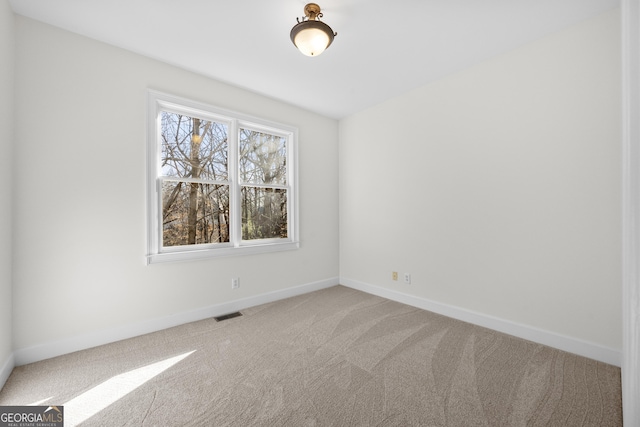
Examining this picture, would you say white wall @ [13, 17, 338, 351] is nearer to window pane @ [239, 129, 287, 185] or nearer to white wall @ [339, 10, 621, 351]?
window pane @ [239, 129, 287, 185]

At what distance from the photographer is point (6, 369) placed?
189 cm

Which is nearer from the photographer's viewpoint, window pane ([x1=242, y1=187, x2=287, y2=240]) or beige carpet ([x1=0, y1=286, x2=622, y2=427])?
beige carpet ([x1=0, y1=286, x2=622, y2=427])

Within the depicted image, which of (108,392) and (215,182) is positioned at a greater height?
(215,182)

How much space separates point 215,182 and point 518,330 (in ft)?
11.4

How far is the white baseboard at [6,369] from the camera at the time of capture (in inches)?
71.7

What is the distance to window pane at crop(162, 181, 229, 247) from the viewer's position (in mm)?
2832

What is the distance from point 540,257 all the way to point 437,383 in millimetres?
1521

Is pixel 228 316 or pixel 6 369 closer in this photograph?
pixel 6 369

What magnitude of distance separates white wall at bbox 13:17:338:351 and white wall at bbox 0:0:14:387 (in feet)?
0.25

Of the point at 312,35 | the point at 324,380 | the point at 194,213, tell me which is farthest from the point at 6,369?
the point at 312,35

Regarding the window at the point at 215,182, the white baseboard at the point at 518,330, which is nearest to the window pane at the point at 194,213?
the window at the point at 215,182

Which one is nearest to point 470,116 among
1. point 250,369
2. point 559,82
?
point 559,82

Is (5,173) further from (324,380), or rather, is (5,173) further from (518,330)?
(518,330)

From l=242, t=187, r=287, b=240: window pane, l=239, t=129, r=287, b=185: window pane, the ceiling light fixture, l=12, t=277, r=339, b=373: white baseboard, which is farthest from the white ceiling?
l=12, t=277, r=339, b=373: white baseboard
